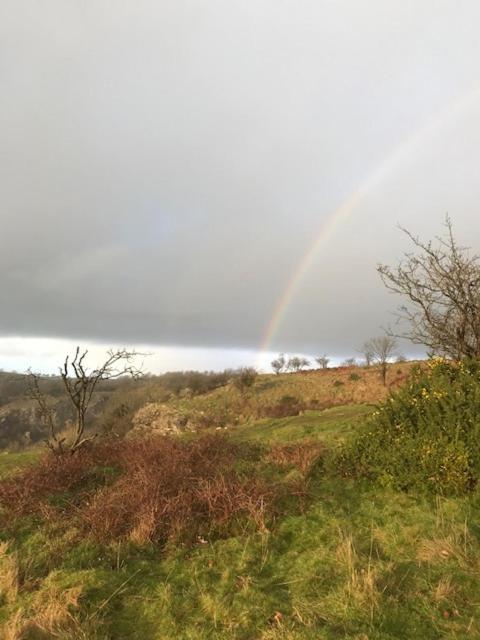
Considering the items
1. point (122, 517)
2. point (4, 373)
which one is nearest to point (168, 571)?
point (122, 517)

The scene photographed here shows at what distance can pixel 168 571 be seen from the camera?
5984mm

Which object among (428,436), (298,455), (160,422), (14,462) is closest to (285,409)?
(160,422)

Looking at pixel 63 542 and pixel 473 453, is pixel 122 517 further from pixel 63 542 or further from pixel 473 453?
pixel 473 453

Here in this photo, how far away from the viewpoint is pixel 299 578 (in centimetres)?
558

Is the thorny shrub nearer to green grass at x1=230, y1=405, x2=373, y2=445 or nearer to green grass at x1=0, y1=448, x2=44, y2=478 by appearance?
green grass at x1=230, y1=405, x2=373, y2=445

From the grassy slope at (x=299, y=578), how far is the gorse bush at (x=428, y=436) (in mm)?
384

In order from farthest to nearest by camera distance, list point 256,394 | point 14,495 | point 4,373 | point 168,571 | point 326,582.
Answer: point 4,373
point 256,394
point 14,495
point 168,571
point 326,582

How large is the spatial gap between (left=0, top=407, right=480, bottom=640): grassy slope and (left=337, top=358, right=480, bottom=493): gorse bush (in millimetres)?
384

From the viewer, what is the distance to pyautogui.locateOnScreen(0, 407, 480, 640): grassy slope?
4555 mm

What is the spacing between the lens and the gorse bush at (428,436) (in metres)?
7.46

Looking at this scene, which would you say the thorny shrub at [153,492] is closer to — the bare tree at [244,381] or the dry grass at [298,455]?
the dry grass at [298,455]

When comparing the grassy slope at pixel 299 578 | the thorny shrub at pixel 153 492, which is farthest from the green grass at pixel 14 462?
the grassy slope at pixel 299 578

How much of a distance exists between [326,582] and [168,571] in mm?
2123

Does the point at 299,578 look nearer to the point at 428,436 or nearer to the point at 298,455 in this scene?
the point at 428,436
